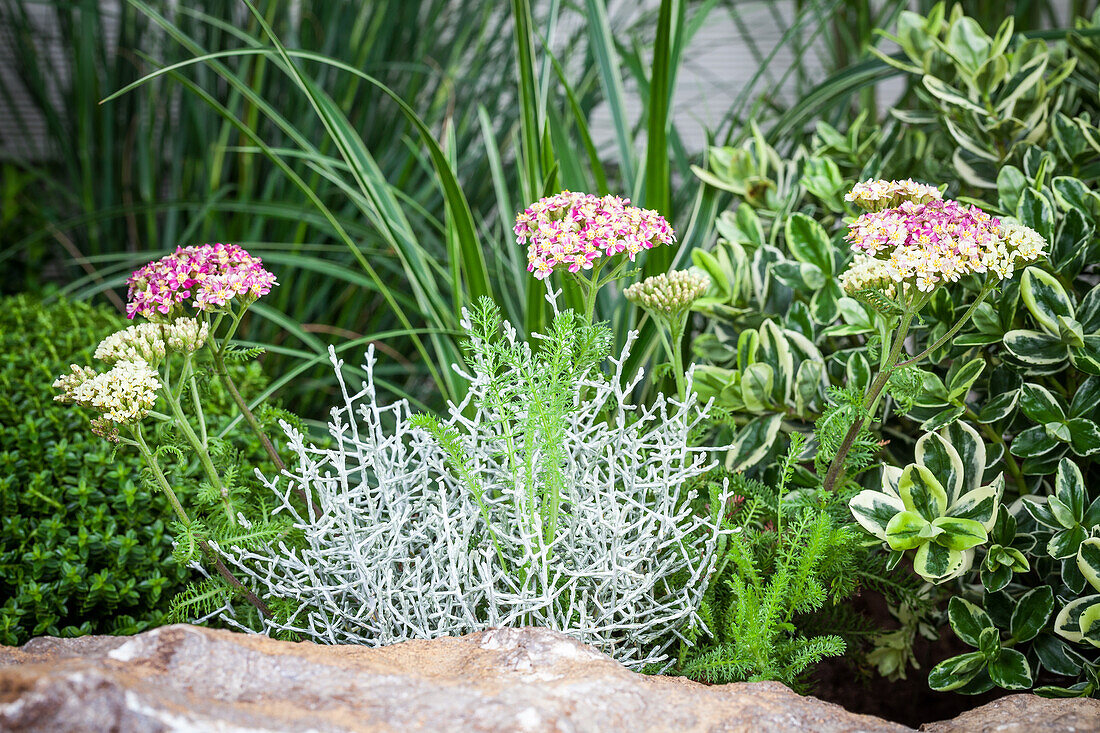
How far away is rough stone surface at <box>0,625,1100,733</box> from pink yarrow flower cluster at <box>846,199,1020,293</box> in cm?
35

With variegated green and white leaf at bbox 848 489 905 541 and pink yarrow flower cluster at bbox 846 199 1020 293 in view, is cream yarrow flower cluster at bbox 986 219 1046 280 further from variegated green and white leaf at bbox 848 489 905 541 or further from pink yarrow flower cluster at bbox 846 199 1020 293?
variegated green and white leaf at bbox 848 489 905 541

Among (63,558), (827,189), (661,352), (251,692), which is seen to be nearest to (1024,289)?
(827,189)

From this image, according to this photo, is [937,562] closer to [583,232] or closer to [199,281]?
[583,232]

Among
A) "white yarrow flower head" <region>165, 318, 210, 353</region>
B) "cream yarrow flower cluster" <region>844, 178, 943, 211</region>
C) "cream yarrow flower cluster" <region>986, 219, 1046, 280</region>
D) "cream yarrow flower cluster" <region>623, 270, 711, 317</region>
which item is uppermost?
"cream yarrow flower cluster" <region>844, 178, 943, 211</region>

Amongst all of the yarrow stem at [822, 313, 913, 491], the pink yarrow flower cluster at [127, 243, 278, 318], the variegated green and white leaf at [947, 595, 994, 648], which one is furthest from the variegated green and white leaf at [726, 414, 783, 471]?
the pink yarrow flower cluster at [127, 243, 278, 318]

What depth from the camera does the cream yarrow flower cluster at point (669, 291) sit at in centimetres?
83

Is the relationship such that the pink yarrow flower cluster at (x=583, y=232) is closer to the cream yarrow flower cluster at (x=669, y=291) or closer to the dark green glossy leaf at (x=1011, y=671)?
the cream yarrow flower cluster at (x=669, y=291)

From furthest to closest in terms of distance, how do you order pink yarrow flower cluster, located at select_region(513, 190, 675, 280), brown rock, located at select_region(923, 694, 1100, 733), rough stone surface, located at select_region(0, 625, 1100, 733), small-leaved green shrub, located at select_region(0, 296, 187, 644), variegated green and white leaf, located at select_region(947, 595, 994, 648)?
small-leaved green shrub, located at select_region(0, 296, 187, 644), variegated green and white leaf, located at select_region(947, 595, 994, 648), pink yarrow flower cluster, located at select_region(513, 190, 675, 280), brown rock, located at select_region(923, 694, 1100, 733), rough stone surface, located at select_region(0, 625, 1100, 733)

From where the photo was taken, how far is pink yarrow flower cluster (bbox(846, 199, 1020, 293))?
663mm

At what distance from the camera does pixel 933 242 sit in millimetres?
676

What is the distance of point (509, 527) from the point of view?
32.5 inches

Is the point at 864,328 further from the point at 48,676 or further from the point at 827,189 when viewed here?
the point at 48,676

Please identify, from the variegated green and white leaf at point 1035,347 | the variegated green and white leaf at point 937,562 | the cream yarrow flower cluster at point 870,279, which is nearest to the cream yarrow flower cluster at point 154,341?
the cream yarrow flower cluster at point 870,279

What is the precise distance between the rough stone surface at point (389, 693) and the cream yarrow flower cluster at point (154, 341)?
248mm
